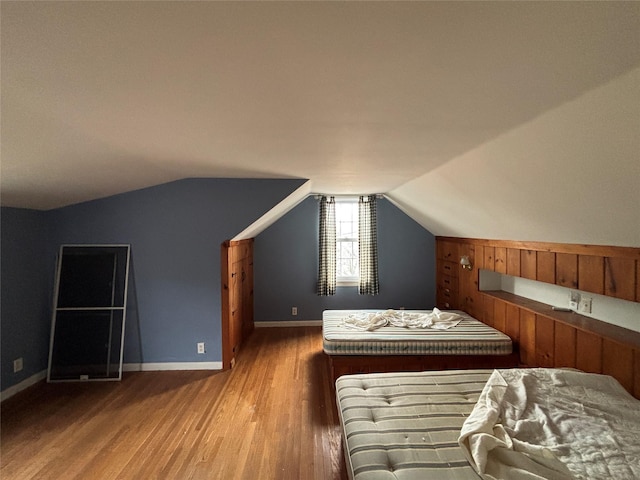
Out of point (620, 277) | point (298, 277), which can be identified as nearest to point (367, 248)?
point (298, 277)

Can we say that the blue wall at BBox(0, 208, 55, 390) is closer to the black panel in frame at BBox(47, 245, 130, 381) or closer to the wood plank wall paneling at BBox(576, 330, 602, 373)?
the black panel in frame at BBox(47, 245, 130, 381)

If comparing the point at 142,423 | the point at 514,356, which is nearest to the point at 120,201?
the point at 142,423

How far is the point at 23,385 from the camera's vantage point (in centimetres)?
314

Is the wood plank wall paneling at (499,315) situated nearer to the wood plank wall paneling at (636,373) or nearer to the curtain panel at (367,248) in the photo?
the wood plank wall paneling at (636,373)

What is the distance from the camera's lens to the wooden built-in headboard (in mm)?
2025

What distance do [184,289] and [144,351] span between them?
0.78 metres

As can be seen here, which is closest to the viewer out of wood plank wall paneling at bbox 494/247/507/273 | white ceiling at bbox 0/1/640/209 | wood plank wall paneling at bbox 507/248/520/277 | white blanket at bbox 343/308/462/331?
white ceiling at bbox 0/1/640/209

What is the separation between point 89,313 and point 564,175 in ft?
13.6

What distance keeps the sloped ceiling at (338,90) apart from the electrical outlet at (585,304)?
0.64m

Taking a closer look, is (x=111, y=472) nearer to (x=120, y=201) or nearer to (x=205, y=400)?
(x=205, y=400)

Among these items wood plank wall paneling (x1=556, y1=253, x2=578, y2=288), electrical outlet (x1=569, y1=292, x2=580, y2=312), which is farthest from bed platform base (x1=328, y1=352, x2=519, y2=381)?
wood plank wall paneling (x1=556, y1=253, x2=578, y2=288)

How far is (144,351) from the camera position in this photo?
140 inches

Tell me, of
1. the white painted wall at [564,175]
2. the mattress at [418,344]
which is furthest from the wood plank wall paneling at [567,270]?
the mattress at [418,344]

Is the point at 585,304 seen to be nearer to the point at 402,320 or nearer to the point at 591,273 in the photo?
the point at 591,273
